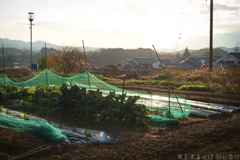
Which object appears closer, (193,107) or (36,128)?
(36,128)

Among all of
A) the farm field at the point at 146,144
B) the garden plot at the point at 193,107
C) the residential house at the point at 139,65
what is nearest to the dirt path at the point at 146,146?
the farm field at the point at 146,144

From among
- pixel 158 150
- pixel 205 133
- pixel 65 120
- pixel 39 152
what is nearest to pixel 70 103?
pixel 65 120

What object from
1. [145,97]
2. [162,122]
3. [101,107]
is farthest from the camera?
[145,97]

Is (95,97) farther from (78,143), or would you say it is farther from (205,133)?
(205,133)

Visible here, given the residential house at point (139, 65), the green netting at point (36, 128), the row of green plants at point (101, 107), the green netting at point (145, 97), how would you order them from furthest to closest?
the residential house at point (139, 65) → the green netting at point (145, 97) → the row of green plants at point (101, 107) → the green netting at point (36, 128)

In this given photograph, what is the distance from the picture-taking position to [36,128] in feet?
10.7

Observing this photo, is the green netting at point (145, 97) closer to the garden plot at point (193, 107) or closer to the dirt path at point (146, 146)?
the garden plot at point (193, 107)

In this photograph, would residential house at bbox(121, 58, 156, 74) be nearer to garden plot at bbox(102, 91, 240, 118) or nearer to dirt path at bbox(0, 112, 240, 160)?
garden plot at bbox(102, 91, 240, 118)

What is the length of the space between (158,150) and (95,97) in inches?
89.3

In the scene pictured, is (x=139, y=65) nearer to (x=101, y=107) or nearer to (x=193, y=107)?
(x=193, y=107)

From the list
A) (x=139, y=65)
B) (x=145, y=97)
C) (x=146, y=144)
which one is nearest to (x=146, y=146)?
(x=146, y=144)

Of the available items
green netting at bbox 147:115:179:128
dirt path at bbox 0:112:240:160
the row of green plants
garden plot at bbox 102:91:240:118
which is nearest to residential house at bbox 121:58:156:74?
garden plot at bbox 102:91:240:118

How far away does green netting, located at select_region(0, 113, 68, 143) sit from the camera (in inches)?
122

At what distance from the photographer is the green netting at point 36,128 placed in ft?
10.2
